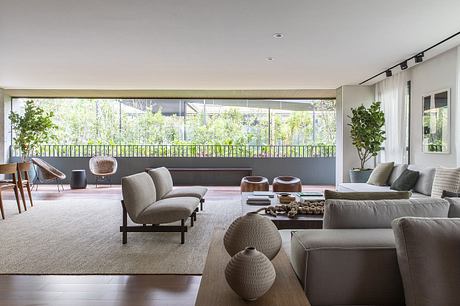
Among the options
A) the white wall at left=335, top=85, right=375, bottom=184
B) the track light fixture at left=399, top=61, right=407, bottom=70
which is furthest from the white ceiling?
the white wall at left=335, top=85, right=375, bottom=184

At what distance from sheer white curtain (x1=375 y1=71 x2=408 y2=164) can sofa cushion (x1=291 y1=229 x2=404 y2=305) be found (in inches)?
229

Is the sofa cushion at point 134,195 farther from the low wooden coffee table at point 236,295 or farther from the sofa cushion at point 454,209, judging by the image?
the sofa cushion at point 454,209

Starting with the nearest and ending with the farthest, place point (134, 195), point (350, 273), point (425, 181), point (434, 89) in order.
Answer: point (350, 273), point (134, 195), point (425, 181), point (434, 89)

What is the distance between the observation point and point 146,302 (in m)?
2.55

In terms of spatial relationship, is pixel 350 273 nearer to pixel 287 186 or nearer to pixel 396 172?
pixel 396 172

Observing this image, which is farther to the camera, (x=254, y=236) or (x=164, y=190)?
(x=164, y=190)

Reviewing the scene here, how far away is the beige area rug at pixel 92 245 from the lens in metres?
3.28

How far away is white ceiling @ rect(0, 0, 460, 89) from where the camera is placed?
12.4 feet

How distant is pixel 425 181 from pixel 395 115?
2.50 m

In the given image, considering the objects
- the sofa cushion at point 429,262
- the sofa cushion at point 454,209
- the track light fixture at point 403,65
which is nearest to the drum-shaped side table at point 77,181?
the track light fixture at point 403,65

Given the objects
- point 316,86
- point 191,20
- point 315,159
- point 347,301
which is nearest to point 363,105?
point 316,86

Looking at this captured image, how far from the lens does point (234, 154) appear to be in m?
10.8

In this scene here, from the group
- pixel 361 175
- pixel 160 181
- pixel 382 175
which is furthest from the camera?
pixel 361 175

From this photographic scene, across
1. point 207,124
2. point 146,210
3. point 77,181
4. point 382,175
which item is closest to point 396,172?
point 382,175
